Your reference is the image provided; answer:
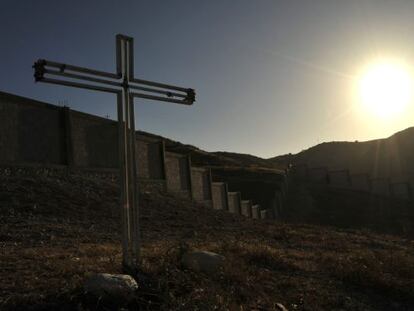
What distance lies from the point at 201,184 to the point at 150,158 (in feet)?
20.6

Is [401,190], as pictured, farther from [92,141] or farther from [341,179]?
[92,141]

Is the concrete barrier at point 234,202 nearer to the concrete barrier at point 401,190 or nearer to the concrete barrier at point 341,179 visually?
the concrete barrier at point 341,179

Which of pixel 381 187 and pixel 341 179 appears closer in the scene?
pixel 381 187

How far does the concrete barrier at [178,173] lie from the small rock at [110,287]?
2058 cm

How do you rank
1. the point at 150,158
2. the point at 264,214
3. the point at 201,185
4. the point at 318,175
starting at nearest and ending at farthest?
the point at 150,158, the point at 201,185, the point at 264,214, the point at 318,175

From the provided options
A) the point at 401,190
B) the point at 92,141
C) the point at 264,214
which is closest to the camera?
the point at 92,141

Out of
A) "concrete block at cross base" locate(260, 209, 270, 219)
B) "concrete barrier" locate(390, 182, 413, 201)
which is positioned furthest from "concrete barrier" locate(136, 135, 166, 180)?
"concrete barrier" locate(390, 182, 413, 201)

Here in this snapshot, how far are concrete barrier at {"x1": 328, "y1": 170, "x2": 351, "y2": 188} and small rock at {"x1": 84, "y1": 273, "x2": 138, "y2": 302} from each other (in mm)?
66434

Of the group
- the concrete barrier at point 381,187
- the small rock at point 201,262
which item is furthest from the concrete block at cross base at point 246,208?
the concrete barrier at point 381,187

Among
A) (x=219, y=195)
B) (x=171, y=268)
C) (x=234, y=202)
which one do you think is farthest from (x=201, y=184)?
(x=171, y=268)

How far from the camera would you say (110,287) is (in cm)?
537

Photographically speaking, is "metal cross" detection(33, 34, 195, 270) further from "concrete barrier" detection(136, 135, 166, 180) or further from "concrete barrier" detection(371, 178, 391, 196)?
"concrete barrier" detection(371, 178, 391, 196)

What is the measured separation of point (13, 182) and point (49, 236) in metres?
6.06

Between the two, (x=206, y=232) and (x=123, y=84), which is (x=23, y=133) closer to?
(x=206, y=232)
